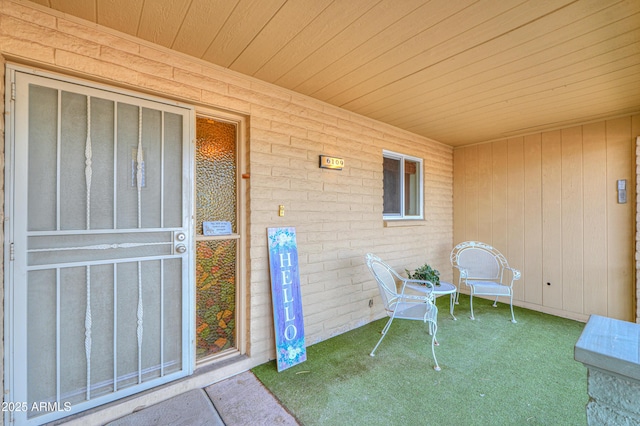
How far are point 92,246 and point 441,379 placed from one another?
9.35 feet

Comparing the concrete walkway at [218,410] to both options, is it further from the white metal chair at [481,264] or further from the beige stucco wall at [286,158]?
the white metal chair at [481,264]

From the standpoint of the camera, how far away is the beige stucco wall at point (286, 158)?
1.70 metres

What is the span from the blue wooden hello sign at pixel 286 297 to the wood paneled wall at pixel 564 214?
11.4 feet

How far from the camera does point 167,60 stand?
80.2 inches

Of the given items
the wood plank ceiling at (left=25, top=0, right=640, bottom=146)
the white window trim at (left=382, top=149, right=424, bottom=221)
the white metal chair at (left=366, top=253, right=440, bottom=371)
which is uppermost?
the wood plank ceiling at (left=25, top=0, right=640, bottom=146)

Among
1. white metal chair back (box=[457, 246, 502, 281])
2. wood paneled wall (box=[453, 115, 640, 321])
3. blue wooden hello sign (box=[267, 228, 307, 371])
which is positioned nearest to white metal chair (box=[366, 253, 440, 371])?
blue wooden hello sign (box=[267, 228, 307, 371])

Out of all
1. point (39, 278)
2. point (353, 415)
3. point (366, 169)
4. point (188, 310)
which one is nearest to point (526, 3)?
point (366, 169)

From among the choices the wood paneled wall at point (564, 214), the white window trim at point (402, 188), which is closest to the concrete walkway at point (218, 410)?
the white window trim at point (402, 188)

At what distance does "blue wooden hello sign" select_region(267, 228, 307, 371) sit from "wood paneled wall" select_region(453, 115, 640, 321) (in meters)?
3.47

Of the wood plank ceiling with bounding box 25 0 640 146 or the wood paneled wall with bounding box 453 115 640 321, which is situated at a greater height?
the wood plank ceiling with bounding box 25 0 640 146

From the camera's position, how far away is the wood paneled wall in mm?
3268

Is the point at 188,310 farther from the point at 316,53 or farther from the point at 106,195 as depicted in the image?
the point at 316,53

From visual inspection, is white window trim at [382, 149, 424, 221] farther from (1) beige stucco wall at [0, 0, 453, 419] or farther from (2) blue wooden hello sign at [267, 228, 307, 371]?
(2) blue wooden hello sign at [267, 228, 307, 371]

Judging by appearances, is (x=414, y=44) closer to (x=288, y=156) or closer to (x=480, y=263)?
(x=288, y=156)
